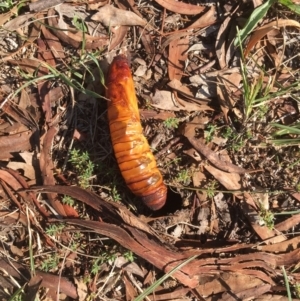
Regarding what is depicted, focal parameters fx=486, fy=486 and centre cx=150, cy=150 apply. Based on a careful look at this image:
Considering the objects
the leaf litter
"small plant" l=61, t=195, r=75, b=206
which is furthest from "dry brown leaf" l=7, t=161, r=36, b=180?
"small plant" l=61, t=195, r=75, b=206

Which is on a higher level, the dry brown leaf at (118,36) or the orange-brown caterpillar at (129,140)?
the dry brown leaf at (118,36)

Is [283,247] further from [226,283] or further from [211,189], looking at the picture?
[211,189]

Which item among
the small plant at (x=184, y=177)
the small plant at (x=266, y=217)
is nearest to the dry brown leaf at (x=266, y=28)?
the small plant at (x=184, y=177)

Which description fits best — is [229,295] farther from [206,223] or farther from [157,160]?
[157,160]

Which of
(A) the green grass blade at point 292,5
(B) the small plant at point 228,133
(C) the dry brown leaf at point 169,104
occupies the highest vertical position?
(A) the green grass blade at point 292,5

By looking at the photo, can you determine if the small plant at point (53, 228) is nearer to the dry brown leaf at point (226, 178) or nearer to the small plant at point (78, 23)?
the dry brown leaf at point (226, 178)
